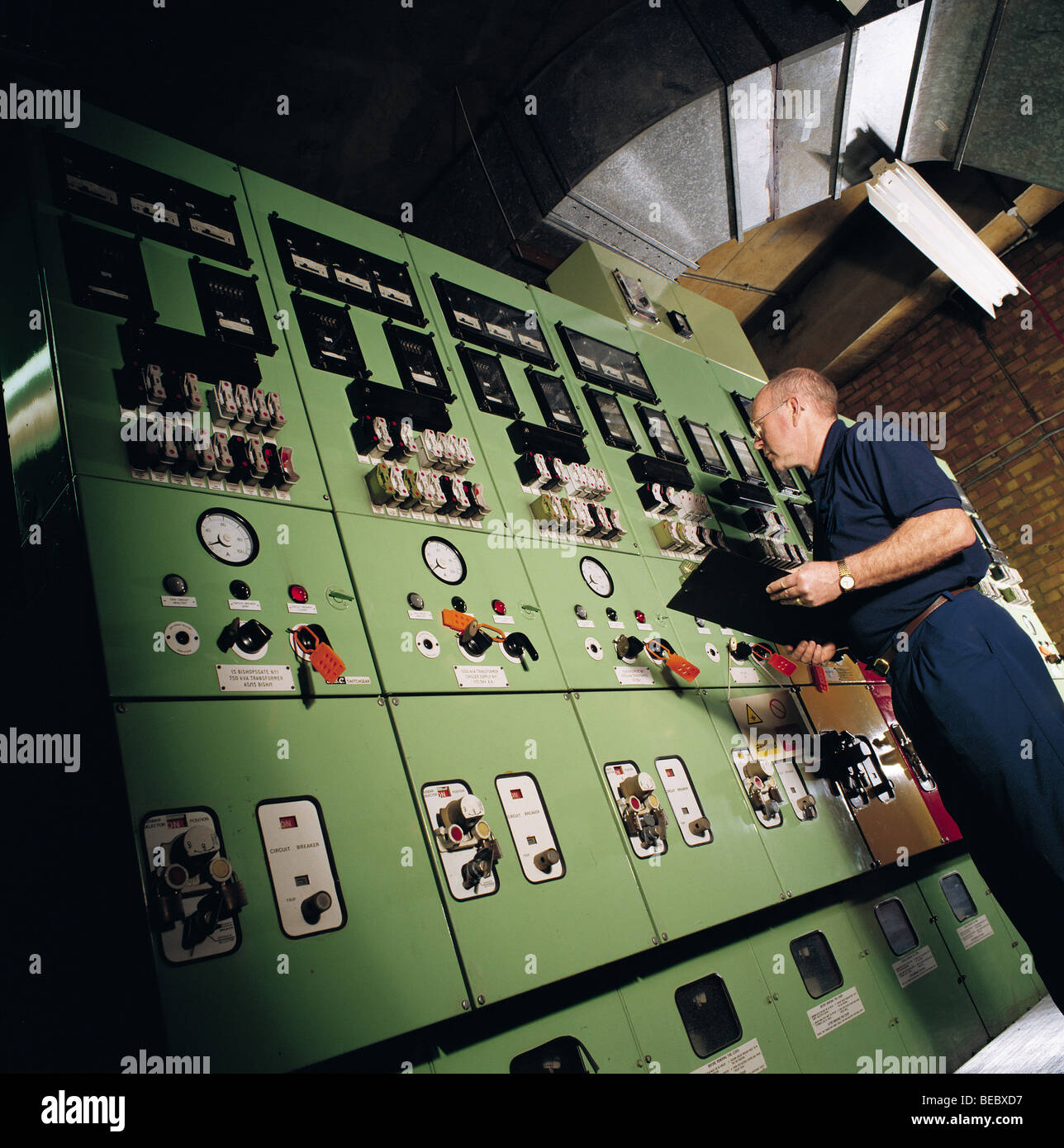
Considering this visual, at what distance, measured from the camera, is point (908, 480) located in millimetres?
2285

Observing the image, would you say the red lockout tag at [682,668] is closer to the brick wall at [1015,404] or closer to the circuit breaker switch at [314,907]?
the circuit breaker switch at [314,907]

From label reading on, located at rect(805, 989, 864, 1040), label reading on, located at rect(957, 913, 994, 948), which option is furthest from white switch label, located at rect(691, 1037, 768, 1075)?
label reading on, located at rect(957, 913, 994, 948)

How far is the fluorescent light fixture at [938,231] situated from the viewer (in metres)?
4.37

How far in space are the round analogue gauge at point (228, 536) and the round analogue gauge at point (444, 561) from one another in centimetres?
51

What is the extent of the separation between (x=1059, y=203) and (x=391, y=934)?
26.4ft

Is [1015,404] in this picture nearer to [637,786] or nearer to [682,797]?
[682,797]

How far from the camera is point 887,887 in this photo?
297 centimetres

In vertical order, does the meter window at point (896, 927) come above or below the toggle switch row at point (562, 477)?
below

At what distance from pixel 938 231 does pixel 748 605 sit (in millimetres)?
3404

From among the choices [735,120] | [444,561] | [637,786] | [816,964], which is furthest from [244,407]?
[735,120]

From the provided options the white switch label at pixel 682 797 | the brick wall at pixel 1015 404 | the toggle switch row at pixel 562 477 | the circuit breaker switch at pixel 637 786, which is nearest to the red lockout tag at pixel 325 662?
the circuit breaker switch at pixel 637 786
